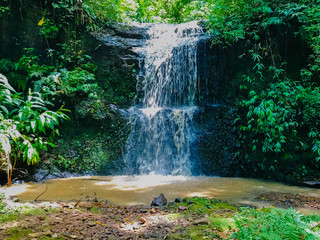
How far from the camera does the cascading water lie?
6465mm

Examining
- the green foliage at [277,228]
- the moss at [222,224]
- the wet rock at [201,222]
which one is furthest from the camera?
→ the wet rock at [201,222]

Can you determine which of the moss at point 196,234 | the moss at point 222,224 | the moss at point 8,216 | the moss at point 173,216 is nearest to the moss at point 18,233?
the moss at point 8,216

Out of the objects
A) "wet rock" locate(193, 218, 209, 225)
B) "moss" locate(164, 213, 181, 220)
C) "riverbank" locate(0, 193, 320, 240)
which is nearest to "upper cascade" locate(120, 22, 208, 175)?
"riverbank" locate(0, 193, 320, 240)

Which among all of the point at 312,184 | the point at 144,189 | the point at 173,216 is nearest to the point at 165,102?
the point at 144,189

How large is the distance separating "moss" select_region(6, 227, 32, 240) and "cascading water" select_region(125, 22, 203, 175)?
4.17 meters

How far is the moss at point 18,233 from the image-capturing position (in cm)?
202

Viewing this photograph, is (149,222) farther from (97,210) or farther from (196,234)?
(97,210)

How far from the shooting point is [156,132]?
678 centimetres

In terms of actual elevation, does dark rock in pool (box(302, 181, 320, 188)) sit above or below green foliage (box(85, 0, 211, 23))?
below

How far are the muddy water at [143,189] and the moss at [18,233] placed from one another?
5.04ft

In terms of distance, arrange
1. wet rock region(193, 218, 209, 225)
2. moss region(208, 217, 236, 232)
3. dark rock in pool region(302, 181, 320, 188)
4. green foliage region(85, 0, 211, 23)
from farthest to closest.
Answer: green foliage region(85, 0, 211, 23), dark rock in pool region(302, 181, 320, 188), wet rock region(193, 218, 209, 225), moss region(208, 217, 236, 232)

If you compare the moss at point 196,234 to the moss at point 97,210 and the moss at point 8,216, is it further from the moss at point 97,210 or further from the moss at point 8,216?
the moss at point 8,216

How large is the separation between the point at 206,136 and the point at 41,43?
5.75 m

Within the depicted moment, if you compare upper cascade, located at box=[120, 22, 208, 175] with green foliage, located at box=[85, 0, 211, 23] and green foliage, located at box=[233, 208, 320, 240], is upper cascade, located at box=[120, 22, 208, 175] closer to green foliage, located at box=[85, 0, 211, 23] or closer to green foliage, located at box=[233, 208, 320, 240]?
green foliage, located at box=[85, 0, 211, 23]
